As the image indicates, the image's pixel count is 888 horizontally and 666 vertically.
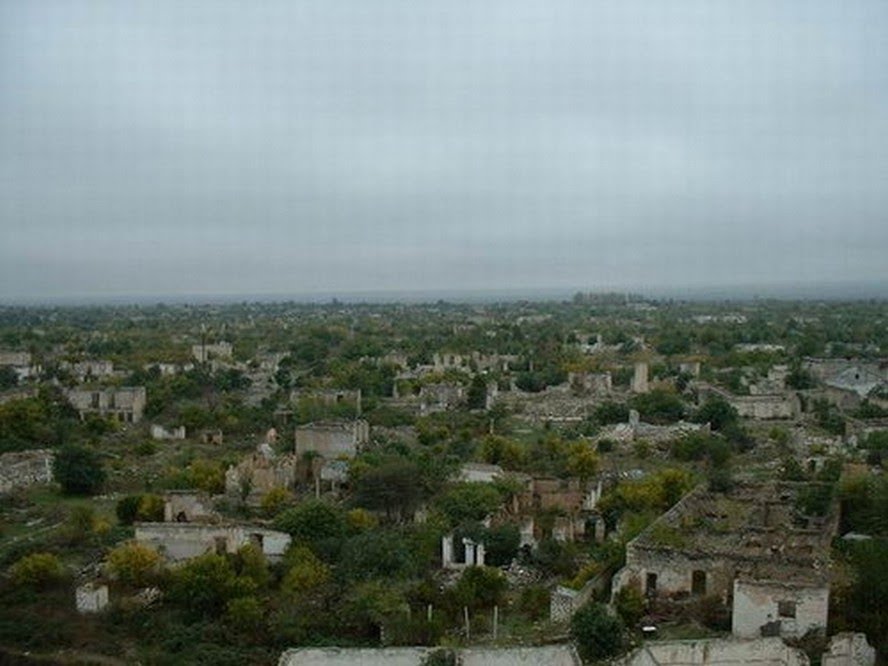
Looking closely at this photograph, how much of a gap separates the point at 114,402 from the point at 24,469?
1143 centimetres

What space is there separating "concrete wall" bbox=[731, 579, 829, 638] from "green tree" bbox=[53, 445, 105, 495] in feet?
48.7

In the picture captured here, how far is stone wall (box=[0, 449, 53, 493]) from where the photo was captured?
2136 centimetres

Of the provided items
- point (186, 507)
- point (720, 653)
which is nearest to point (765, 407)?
point (186, 507)

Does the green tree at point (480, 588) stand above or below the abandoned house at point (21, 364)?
below

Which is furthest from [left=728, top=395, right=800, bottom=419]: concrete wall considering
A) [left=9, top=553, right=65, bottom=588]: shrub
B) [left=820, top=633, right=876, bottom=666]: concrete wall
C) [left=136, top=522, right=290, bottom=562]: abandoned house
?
[left=9, top=553, right=65, bottom=588]: shrub

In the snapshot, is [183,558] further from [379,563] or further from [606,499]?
[606,499]

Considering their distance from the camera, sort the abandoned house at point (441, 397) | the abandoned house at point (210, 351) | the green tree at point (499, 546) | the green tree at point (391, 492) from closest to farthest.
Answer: the green tree at point (499, 546) → the green tree at point (391, 492) → the abandoned house at point (441, 397) → the abandoned house at point (210, 351)

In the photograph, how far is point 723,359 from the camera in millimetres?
46844

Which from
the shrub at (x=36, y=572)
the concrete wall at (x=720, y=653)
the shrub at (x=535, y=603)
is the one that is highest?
the concrete wall at (x=720, y=653)

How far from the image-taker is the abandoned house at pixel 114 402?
1300 inches

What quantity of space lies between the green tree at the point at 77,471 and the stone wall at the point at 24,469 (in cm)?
112

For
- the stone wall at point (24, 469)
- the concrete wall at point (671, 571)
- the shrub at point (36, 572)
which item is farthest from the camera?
the stone wall at point (24, 469)

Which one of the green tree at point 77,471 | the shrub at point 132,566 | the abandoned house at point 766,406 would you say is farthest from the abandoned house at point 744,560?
the abandoned house at point 766,406

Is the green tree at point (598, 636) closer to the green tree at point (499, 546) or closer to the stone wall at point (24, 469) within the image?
the green tree at point (499, 546)
